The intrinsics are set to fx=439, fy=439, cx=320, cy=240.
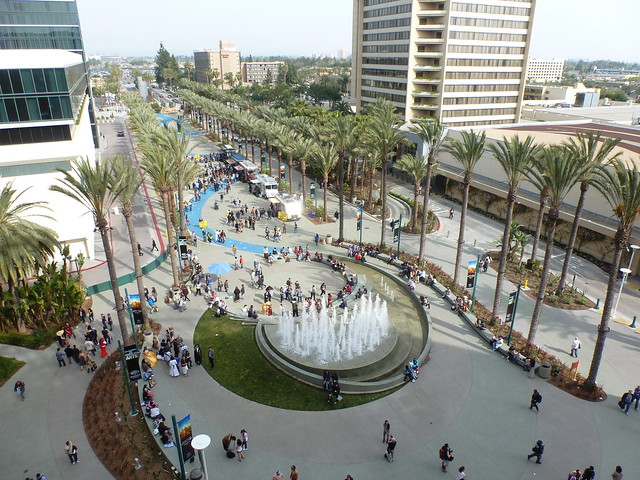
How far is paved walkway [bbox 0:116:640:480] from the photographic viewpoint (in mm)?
18812

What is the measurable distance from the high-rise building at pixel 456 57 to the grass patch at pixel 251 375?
182 ft

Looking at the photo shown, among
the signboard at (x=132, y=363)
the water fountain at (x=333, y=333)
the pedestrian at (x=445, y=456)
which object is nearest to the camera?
the pedestrian at (x=445, y=456)

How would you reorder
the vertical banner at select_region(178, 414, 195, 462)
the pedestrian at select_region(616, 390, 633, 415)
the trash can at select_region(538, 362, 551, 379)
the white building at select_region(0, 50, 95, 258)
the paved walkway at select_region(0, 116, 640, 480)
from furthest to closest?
1. the white building at select_region(0, 50, 95, 258)
2. the trash can at select_region(538, 362, 551, 379)
3. the pedestrian at select_region(616, 390, 633, 415)
4. the paved walkway at select_region(0, 116, 640, 480)
5. the vertical banner at select_region(178, 414, 195, 462)

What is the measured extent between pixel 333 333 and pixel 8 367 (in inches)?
730

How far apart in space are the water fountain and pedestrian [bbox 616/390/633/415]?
40.5 feet

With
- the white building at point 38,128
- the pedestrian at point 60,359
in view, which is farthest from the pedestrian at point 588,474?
the white building at point 38,128

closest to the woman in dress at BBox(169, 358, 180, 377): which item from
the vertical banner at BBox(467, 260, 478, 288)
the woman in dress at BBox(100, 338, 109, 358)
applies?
the woman in dress at BBox(100, 338, 109, 358)

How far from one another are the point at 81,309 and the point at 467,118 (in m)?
71.2

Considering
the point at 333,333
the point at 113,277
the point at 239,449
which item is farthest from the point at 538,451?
the point at 113,277

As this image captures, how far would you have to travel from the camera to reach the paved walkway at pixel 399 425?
61.7 ft

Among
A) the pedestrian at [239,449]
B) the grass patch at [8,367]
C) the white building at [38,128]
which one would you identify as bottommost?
the grass patch at [8,367]

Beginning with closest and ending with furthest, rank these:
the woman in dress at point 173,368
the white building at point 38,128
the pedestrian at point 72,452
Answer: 1. the pedestrian at point 72,452
2. the woman in dress at point 173,368
3. the white building at point 38,128

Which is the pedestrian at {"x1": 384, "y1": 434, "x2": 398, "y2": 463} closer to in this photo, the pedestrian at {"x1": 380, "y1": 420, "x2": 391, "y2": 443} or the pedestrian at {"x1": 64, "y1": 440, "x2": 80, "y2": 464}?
the pedestrian at {"x1": 380, "y1": 420, "x2": 391, "y2": 443}

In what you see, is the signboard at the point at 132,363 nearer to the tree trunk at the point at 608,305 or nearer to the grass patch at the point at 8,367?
the grass patch at the point at 8,367
